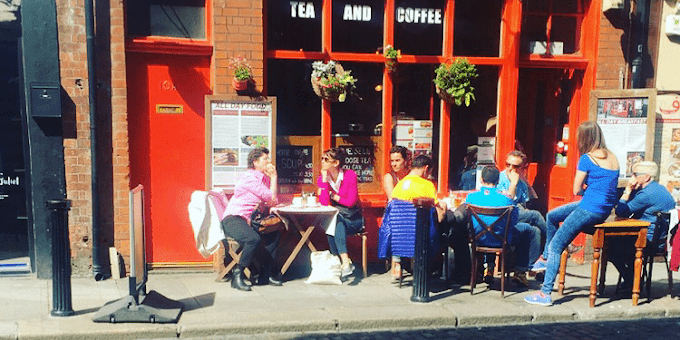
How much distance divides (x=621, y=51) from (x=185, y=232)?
20.3 ft

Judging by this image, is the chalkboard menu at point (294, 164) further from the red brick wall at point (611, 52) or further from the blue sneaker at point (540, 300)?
the red brick wall at point (611, 52)

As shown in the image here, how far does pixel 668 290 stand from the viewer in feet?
26.7

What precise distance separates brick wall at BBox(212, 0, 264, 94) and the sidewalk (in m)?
2.39

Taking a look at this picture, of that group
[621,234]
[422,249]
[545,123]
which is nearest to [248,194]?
[422,249]

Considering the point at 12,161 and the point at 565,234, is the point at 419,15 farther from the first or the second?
the point at 12,161

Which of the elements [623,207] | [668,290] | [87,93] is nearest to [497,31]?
[623,207]

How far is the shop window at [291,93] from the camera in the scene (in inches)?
335

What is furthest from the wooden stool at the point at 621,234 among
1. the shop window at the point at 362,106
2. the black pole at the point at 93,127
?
the black pole at the point at 93,127

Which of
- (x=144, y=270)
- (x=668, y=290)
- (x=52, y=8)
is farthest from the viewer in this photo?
(x=668, y=290)

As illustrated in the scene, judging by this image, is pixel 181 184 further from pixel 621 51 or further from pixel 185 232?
pixel 621 51

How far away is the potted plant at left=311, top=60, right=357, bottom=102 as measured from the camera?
825 centimetres

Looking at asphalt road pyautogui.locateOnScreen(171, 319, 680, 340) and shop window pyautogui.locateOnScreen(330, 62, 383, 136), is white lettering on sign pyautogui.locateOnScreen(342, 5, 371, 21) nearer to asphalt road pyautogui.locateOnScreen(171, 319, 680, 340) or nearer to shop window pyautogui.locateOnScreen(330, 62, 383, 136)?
shop window pyautogui.locateOnScreen(330, 62, 383, 136)

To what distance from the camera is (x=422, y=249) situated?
705 centimetres

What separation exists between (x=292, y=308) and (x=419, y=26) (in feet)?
13.5
